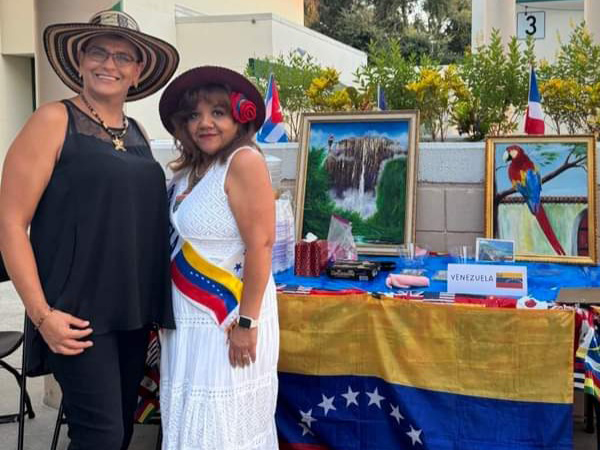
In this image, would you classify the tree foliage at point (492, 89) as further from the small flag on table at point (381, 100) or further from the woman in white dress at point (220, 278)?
the woman in white dress at point (220, 278)

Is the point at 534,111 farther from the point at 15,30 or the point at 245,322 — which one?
the point at 15,30

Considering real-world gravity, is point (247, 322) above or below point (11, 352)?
above

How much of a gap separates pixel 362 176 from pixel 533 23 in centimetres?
1154

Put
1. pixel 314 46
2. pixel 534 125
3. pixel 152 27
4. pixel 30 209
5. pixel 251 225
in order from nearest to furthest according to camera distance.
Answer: pixel 30 209
pixel 251 225
pixel 534 125
pixel 152 27
pixel 314 46

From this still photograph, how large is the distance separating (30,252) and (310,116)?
1.71 meters

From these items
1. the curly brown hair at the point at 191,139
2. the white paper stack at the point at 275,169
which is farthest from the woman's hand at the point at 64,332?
the white paper stack at the point at 275,169

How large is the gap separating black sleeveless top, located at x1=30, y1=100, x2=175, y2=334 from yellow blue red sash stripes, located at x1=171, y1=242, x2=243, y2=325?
134 millimetres

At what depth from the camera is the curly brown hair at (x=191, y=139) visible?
81.8 inches

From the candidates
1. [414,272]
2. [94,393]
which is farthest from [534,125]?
[94,393]

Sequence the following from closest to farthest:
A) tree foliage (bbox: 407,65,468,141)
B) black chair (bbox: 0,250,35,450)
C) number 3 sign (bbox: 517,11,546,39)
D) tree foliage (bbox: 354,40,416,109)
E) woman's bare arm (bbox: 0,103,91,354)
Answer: woman's bare arm (bbox: 0,103,91,354)
black chair (bbox: 0,250,35,450)
tree foliage (bbox: 407,65,468,141)
tree foliage (bbox: 354,40,416,109)
number 3 sign (bbox: 517,11,546,39)

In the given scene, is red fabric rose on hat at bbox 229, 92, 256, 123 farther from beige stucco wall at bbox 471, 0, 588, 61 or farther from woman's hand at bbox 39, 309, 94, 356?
beige stucco wall at bbox 471, 0, 588, 61

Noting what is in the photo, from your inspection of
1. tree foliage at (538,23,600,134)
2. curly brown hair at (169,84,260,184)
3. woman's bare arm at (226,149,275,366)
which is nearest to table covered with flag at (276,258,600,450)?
woman's bare arm at (226,149,275,366)

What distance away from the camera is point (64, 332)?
186cm

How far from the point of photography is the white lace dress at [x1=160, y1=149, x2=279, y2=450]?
2.02 metres
